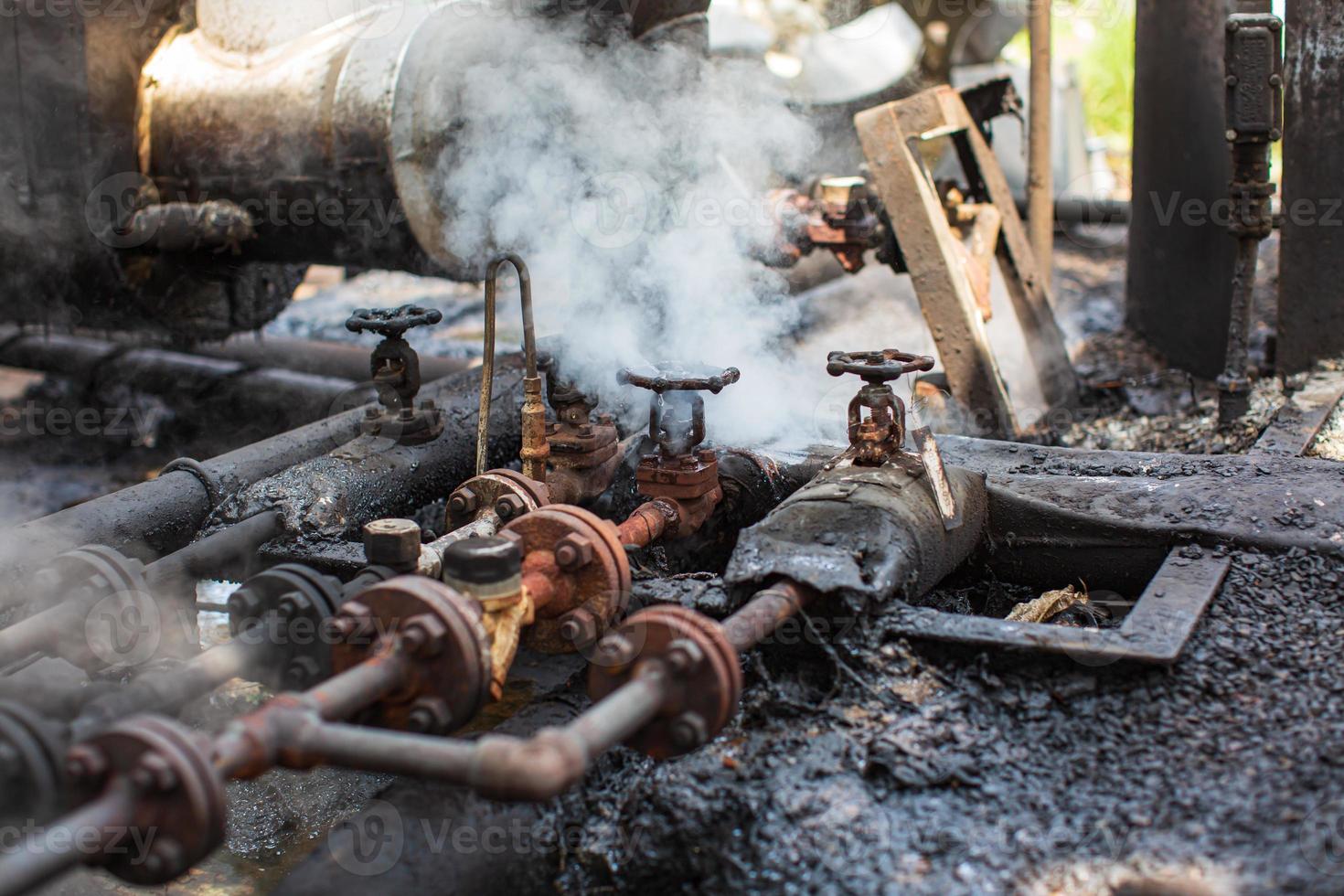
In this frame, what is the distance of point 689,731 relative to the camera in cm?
200

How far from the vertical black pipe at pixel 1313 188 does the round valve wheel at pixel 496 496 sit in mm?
3623

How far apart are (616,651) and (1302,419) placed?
2.87 metres

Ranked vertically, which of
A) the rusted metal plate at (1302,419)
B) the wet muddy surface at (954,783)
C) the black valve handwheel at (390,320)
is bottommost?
the wet muddy surface at (954,783)

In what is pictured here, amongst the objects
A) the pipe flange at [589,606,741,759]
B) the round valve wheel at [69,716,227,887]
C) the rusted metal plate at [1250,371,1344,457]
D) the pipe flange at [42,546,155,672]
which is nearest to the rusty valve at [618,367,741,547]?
the pipe flange at [589,606,741,759]

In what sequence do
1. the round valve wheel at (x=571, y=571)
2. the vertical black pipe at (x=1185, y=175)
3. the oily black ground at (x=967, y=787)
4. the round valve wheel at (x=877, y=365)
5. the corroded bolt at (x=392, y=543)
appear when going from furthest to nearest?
the vertical black pipe at (x=1185, y=175), the round valve wheel at (x=877, y=365), the corroded bolt at (x=392, y=543), the round valve wheel at (x=571, y=571), the oily black ground at (x=967, y=787)

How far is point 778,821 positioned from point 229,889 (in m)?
1.55

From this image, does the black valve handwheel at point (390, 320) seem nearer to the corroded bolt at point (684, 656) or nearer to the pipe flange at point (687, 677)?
the pipe flange at point (687, 677)

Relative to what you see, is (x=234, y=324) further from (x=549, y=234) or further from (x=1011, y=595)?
(x=1011, y=595)

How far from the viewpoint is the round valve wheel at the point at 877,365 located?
288cm

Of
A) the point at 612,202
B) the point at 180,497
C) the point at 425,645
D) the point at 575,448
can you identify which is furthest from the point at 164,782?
the point at 612,202

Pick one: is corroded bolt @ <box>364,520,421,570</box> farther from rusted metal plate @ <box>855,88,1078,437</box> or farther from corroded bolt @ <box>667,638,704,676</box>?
rusted metal plate @ <box>855,88,1078,437</box>

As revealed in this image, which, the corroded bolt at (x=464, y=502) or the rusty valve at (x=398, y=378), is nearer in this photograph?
the corroded bolt at (x=464, y=502)

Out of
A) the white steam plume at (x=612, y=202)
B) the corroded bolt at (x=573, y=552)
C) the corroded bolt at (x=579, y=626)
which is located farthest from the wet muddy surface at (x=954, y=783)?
the white steam plume at (x=612, y=202)

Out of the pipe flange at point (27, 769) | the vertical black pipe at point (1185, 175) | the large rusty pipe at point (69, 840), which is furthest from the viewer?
the vertical black pipe at point (1185, 175)
